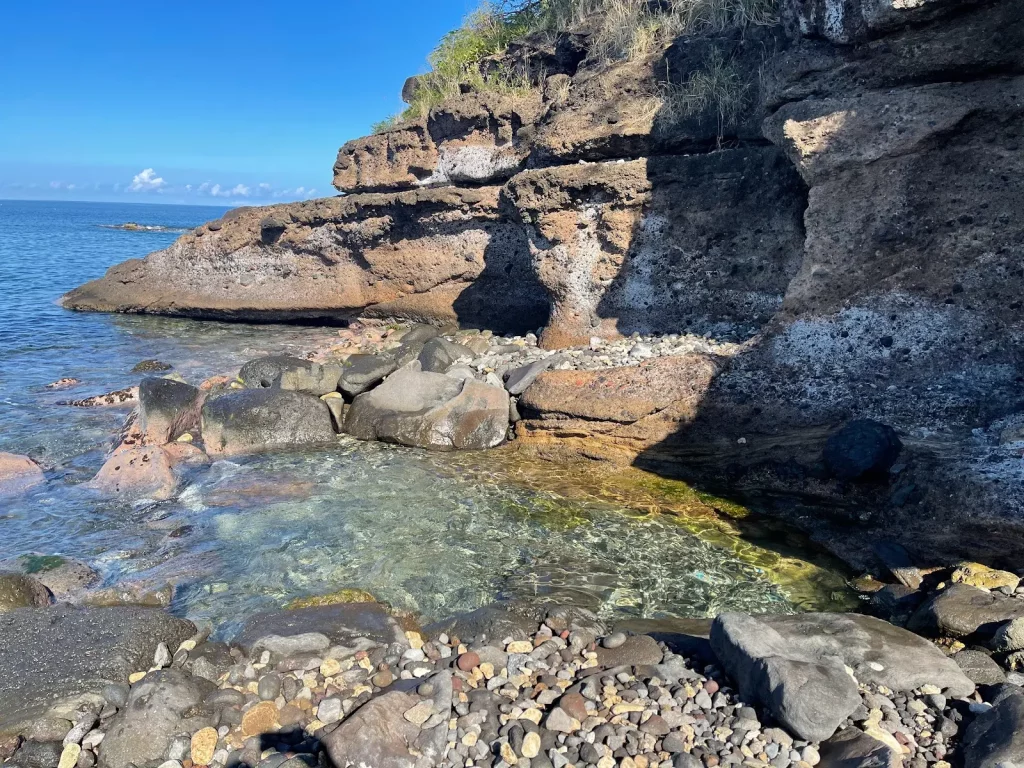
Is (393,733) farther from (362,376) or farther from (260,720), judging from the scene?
(362,376)

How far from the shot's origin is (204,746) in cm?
354

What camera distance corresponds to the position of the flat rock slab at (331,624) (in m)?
4.40

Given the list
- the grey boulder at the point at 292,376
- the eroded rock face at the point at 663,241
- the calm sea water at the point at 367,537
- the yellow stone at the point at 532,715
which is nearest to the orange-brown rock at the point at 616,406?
the calm sea water at the point at 367,537

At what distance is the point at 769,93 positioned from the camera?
7.76m

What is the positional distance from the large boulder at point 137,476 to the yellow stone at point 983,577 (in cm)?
→ 641

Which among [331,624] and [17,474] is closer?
[331,624]

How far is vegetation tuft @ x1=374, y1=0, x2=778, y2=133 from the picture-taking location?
379 inches

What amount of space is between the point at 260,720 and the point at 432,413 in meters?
4.81

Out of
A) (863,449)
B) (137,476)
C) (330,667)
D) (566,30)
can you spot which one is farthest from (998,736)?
(566,30)

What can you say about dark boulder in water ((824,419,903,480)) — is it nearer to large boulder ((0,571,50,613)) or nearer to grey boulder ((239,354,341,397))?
large boulder ((0,571,50,613))

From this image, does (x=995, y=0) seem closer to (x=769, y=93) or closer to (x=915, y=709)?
(x=769, y=93)

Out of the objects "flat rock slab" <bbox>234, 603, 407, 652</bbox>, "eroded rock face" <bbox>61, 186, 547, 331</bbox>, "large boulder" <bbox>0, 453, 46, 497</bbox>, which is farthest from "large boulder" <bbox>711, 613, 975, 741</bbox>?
"eroded rock face" <bbox>61, 186, 547, 331</bbox>

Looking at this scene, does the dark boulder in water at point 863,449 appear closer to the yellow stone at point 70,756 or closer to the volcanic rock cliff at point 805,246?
the volcanic rock cliff at point 805,246

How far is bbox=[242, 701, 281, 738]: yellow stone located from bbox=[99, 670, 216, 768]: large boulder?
188mm
